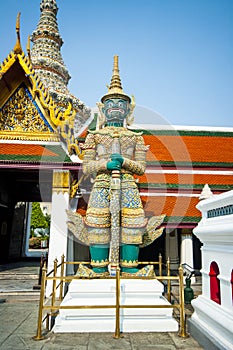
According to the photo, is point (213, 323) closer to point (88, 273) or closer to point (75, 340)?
point (75, 340)

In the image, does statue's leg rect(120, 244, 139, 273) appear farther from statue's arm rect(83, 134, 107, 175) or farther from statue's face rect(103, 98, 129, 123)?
A: statue's face rect(103, 98, 129, 123)

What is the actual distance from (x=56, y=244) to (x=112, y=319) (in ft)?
10.4

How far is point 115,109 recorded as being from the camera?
5.38 m

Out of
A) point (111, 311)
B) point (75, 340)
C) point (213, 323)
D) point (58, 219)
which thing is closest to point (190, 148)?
point (58, 219)

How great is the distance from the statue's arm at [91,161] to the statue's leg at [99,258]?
1.45 m

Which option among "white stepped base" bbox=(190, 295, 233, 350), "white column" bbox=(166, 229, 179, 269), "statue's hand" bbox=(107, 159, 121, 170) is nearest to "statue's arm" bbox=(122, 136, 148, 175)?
"statue's hand" bbox=(107, 159, 121, 170)

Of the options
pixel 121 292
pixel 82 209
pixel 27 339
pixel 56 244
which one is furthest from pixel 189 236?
pixel 27 339

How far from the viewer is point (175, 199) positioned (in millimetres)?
8430

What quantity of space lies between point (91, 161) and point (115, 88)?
1676 millimetres

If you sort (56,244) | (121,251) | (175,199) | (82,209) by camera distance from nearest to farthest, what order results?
(121,251)
(56,244)
(82,209)
(175,199)

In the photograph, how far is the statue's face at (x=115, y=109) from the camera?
5363 mm

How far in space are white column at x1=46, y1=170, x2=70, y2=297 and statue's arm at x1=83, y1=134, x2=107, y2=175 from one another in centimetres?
206

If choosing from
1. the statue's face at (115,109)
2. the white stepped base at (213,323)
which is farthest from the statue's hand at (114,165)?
the white stepped base at (213,323)

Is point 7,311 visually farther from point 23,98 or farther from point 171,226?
point 23,98
